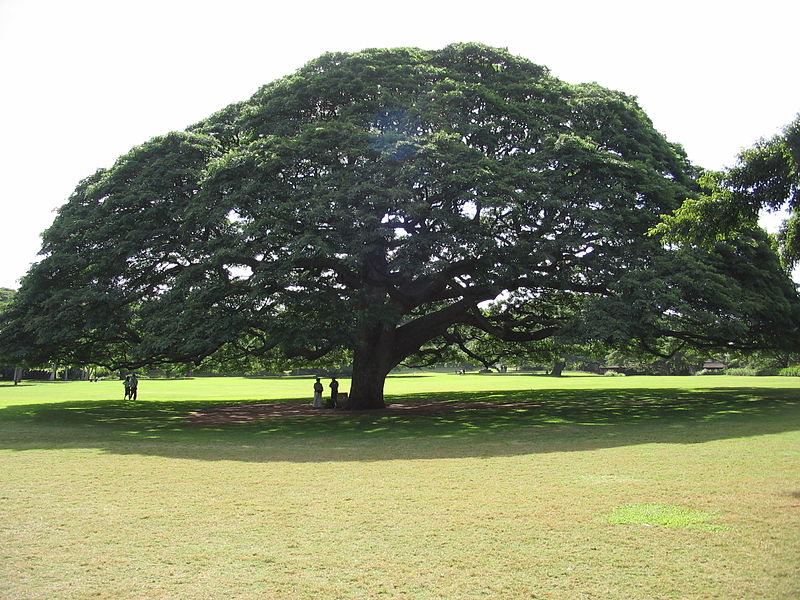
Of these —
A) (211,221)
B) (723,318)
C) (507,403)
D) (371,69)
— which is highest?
(371,69)

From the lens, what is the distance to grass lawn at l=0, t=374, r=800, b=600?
5574 mm

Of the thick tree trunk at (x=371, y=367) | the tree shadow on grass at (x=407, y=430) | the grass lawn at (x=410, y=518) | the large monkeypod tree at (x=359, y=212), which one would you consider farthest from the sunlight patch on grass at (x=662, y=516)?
the thick tree trunk at (x=371, y=367)

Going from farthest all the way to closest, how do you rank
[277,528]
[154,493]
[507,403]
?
[507,403]
[154,493]
[277,528]

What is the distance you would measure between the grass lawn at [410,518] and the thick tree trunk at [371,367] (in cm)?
1107

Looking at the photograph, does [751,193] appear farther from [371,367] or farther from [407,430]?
[371,367]

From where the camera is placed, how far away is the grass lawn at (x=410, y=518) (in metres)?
5.57

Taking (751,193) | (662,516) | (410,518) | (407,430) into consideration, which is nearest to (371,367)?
(407,430)

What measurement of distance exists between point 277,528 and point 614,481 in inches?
216

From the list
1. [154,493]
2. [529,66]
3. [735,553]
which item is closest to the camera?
[735,553]

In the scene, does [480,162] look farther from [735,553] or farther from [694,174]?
[735,553]

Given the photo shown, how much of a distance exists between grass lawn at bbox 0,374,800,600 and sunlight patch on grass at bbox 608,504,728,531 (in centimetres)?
4

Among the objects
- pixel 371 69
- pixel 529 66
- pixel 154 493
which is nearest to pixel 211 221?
pixel 371 69

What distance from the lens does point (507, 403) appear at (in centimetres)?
2964

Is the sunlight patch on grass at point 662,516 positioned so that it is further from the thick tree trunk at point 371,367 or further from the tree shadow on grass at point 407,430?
the thick tree trunk at point 371,367
